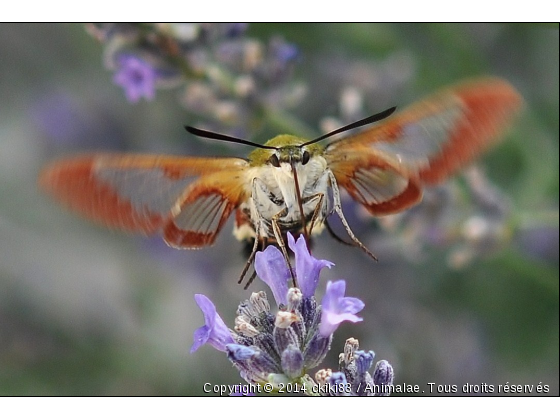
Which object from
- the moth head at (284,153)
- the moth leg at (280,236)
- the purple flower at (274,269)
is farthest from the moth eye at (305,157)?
the purple flower at (274,269)

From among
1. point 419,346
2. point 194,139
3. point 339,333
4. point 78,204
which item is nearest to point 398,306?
point 419,346

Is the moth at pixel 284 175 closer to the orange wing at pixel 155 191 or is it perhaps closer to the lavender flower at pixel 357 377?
the orange wing at pixel 155 191

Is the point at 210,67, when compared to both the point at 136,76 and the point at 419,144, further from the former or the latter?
the point at 419,144

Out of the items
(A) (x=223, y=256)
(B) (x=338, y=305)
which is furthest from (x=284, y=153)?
(A) (x=223, y=256)

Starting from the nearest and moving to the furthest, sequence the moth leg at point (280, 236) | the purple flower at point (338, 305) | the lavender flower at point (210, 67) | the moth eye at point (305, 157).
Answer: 1. the purple flower at point (338, 305)
2. the moth leg at point (280, 236)
3. the moth eye at point (305, 157)
4. the lavender flower at point (210, 67)

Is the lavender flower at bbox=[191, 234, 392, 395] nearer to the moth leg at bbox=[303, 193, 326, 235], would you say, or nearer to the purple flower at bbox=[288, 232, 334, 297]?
the purple flower at bbox=[288, 232, 334, 297]

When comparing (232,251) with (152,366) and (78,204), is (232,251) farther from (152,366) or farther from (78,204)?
(78,204)
